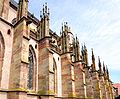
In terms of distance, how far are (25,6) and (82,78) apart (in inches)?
491

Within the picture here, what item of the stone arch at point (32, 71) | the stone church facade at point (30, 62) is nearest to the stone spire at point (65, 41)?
the stone church facade at point (30, 62)

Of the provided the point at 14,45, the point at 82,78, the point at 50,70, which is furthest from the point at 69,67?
the point at 14,45

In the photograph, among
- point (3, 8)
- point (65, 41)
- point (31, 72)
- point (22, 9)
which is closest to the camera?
point (3, 8)

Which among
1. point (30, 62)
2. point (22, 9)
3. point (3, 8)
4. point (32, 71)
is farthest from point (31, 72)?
point (3, 8)

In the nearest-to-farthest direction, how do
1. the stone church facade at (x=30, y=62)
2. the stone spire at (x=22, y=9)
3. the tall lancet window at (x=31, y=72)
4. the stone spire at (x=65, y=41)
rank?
the stone church facade at (x=30, y=62) → the stone spire at (x=22, y=9) → the tall lancet window at (x=31, y=72) → the stone spire at (x=65, y=41)

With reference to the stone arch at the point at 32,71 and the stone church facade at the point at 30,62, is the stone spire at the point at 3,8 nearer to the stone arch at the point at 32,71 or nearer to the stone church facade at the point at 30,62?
the stone church facade at the point at 30,62

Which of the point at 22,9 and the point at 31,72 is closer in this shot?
the point at 22,9

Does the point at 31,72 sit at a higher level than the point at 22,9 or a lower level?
lower

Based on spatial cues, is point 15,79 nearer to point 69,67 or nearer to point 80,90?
point 69,67

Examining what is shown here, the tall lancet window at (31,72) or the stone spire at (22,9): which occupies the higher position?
the stone spire at (22,9)

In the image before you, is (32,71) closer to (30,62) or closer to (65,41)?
(30,62)

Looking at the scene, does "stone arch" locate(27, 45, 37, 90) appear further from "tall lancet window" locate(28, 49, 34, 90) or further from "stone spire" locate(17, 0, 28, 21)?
"stone spire" locate(17, 0, 28, 21)

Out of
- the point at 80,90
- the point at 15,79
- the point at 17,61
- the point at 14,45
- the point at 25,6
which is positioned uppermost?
the point at 25,6

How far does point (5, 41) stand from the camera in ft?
46.5
